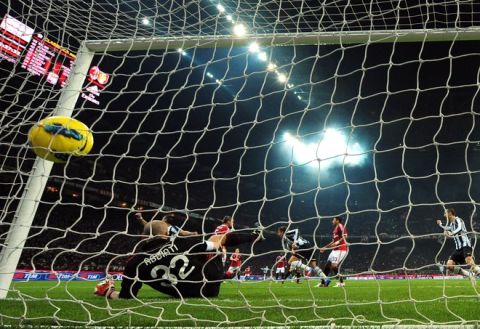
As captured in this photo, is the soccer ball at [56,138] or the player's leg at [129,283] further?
the player's leg at [129,283]

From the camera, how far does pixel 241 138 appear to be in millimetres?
21547

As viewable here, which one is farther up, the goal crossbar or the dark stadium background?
the dark stadium background

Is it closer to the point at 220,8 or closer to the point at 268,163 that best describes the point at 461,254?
the point at 220,8

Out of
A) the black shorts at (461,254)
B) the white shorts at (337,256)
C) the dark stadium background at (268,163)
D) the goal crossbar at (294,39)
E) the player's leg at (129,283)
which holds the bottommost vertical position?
the player's leg at (129,283)

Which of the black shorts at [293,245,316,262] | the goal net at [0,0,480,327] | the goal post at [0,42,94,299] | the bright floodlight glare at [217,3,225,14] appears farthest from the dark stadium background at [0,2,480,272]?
the goal post at [0,42,94,299]

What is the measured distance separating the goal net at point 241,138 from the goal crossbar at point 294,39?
0.05ft

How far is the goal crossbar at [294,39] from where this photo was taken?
323 centimetres

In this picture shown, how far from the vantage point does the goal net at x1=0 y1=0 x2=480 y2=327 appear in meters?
3.12

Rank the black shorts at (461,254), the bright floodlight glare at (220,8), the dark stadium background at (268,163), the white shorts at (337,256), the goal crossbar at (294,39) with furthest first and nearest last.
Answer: the dark stadium background at (268,163)
the white shorts at (337,256)
the black shorts at (461,254)
the bright floodlight glare at (220,8)
the goal crossbar at (294,39)

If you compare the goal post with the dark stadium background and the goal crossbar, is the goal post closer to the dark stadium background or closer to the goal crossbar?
the goal crossbar

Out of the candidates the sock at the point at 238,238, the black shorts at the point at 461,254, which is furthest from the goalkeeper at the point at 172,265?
the black shorts at the point at 461,254

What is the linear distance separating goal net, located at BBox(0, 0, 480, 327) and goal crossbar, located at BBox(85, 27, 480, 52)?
1 centimetres

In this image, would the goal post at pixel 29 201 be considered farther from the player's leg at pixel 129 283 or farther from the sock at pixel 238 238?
the sock at pixel 238 238

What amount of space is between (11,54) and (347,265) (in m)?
22.9
